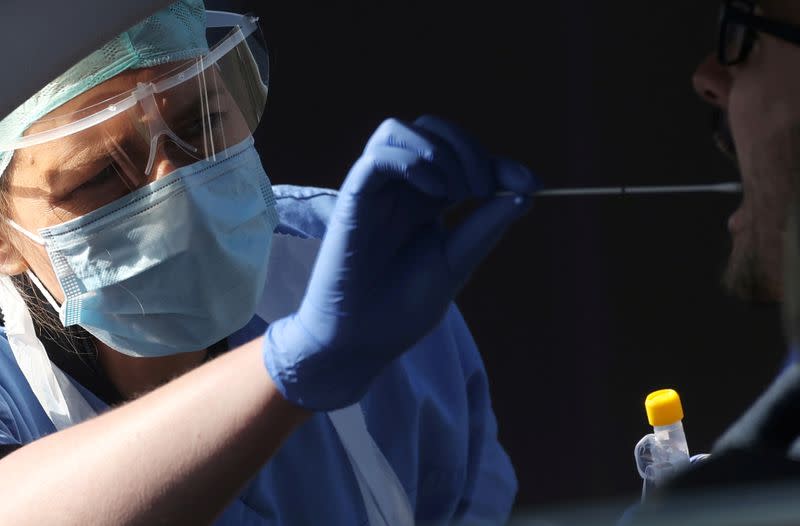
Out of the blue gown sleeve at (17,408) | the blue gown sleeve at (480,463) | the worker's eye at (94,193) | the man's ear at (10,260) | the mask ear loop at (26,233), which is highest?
the worker's eye at (94,193)

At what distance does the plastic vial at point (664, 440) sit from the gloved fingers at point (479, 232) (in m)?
0.45

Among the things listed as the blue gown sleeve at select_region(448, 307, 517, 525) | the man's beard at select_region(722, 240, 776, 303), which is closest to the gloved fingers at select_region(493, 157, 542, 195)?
the man's beard at select_region(722, 240, 776, 303)

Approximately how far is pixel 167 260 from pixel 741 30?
75 cm

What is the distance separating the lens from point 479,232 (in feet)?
3.38

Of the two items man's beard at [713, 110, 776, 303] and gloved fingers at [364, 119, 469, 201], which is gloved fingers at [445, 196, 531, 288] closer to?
gloved fingers at [364, 119, 469, 201]

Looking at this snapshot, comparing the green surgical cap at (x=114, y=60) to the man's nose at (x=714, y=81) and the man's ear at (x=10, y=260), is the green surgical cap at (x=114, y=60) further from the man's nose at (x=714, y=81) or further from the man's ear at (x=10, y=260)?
the man's nose at (x=714, y=81)

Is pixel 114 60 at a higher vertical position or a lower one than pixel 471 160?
higher

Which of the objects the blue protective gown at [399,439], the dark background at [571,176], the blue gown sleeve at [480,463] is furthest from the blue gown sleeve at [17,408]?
the dark background at [571,176]

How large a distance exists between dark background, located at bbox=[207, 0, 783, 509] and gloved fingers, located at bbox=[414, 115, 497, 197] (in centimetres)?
114

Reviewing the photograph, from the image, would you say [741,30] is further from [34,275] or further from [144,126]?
[34,275]

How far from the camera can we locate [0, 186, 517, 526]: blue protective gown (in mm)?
1441

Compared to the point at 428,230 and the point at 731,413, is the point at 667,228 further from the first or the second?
the point at 428,230

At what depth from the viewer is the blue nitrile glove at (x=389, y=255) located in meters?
1.01

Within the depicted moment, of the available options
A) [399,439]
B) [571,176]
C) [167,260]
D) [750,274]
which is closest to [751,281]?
[750,274]
